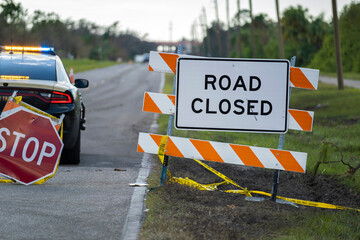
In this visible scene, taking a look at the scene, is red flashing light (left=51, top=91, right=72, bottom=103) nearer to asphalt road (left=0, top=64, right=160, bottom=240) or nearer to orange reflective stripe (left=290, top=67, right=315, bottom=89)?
asphalt road (left=0, top=64, right=160, bottom=240)

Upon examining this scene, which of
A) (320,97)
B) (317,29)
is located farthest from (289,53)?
(320,97)

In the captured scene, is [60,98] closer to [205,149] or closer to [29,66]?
[29,66]

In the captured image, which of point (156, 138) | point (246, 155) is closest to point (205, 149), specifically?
point (246, 155)

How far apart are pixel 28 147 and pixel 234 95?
2.39 metres

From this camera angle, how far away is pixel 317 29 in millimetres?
66375

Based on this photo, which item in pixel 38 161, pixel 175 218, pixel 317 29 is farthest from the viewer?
pixel 317 29

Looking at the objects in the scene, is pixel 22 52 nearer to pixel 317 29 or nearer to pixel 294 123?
pixel 294 123

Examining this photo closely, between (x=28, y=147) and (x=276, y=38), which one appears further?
(x=276, y=38)

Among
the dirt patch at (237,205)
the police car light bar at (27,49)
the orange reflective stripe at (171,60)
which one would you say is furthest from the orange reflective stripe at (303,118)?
the police car light bar at (27,49)

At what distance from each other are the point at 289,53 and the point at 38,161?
6165 cm

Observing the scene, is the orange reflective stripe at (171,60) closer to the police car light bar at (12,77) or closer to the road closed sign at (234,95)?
the road closed sign at (234,95)

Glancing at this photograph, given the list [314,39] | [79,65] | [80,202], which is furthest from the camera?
[79,65]

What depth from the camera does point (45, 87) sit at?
377 inches

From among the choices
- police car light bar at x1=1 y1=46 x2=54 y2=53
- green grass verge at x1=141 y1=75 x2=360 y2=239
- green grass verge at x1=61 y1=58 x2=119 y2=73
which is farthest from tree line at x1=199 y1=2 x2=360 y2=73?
police car light bar at x1=1 y1=46 x2=54 y2=53
